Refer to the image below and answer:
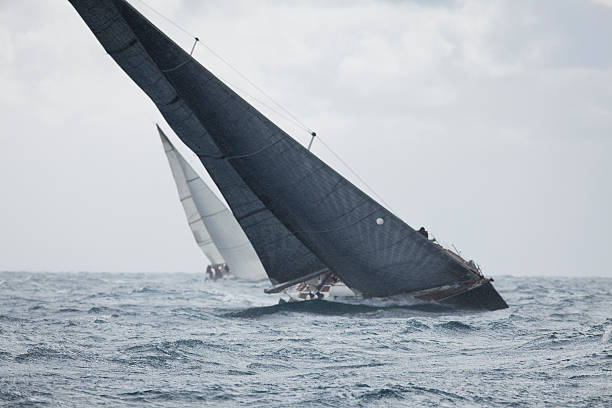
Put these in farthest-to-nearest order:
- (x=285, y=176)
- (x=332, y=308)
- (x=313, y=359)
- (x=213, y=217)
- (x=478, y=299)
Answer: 1. (x=213, y=217)
2. (x=332, y=308)
3. (x=478, y=299)
4. (x=285, y=176)
5. (x=313, y=359)

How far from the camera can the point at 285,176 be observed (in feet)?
70.2

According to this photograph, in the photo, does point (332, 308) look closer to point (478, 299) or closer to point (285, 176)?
point (478, 299)

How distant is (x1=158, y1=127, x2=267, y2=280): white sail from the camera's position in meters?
48.7

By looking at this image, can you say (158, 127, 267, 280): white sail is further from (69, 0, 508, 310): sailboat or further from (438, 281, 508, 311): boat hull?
(438, 281, 508, 311): boat hull

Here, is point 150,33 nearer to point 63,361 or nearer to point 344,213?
point 344,213

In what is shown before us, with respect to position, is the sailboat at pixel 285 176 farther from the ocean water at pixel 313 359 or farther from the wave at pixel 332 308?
the ocean water at pixel 313 359

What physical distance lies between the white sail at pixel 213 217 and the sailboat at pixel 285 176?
83.1 feet

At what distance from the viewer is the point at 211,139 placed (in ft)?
74.3

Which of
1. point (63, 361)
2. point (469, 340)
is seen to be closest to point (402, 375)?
point (469, 340)

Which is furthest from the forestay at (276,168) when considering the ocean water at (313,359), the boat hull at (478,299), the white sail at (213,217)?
the white sail at (213,217)

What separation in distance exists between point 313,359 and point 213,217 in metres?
36.8

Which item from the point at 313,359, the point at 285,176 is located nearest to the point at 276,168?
the point at 285,176

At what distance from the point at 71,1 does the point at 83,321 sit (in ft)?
29.1

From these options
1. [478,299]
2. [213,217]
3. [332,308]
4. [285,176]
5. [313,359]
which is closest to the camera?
[313,359]
